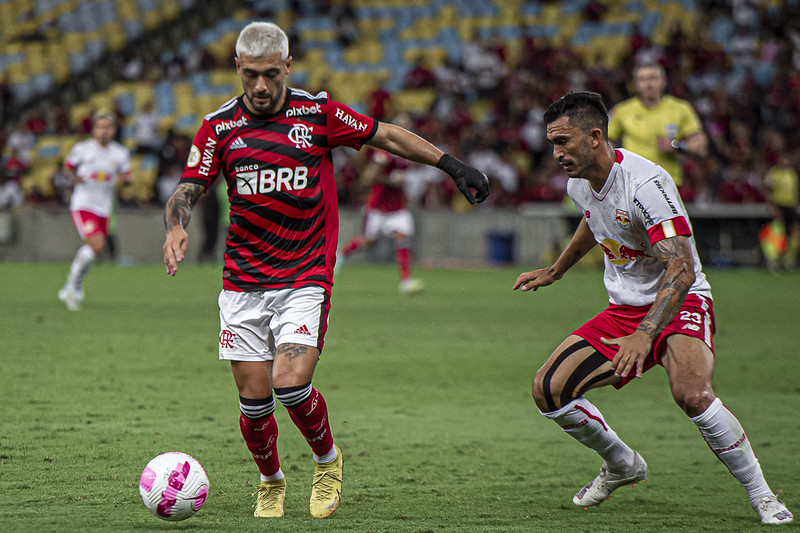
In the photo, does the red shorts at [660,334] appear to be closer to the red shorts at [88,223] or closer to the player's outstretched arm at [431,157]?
the player's outstretched arm at [431,157]

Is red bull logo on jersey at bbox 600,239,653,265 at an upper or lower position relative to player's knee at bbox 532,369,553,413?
upper

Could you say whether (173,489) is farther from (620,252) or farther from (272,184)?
(620,252)

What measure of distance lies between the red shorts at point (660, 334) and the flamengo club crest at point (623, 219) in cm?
43

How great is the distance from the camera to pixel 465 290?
58.7 feet

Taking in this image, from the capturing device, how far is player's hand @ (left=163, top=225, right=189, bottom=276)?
15.4ft

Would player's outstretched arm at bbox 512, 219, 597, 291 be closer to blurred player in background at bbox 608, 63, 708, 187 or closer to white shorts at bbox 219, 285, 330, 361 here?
white shorts at bbox 219, 285, 330, 361

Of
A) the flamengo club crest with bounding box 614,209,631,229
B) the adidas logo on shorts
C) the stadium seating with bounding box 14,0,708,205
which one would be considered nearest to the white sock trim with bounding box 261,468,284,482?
the adidas logo on shorts

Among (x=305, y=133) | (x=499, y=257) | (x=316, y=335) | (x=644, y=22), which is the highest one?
(x=644, y=22)

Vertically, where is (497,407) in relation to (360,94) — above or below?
below

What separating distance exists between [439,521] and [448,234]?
1931cm

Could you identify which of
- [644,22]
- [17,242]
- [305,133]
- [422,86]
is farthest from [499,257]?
[305,133]

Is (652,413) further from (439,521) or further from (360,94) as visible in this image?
(360,94)

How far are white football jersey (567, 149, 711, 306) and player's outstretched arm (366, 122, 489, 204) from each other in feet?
2.01

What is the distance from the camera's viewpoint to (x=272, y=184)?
16.6 ft
